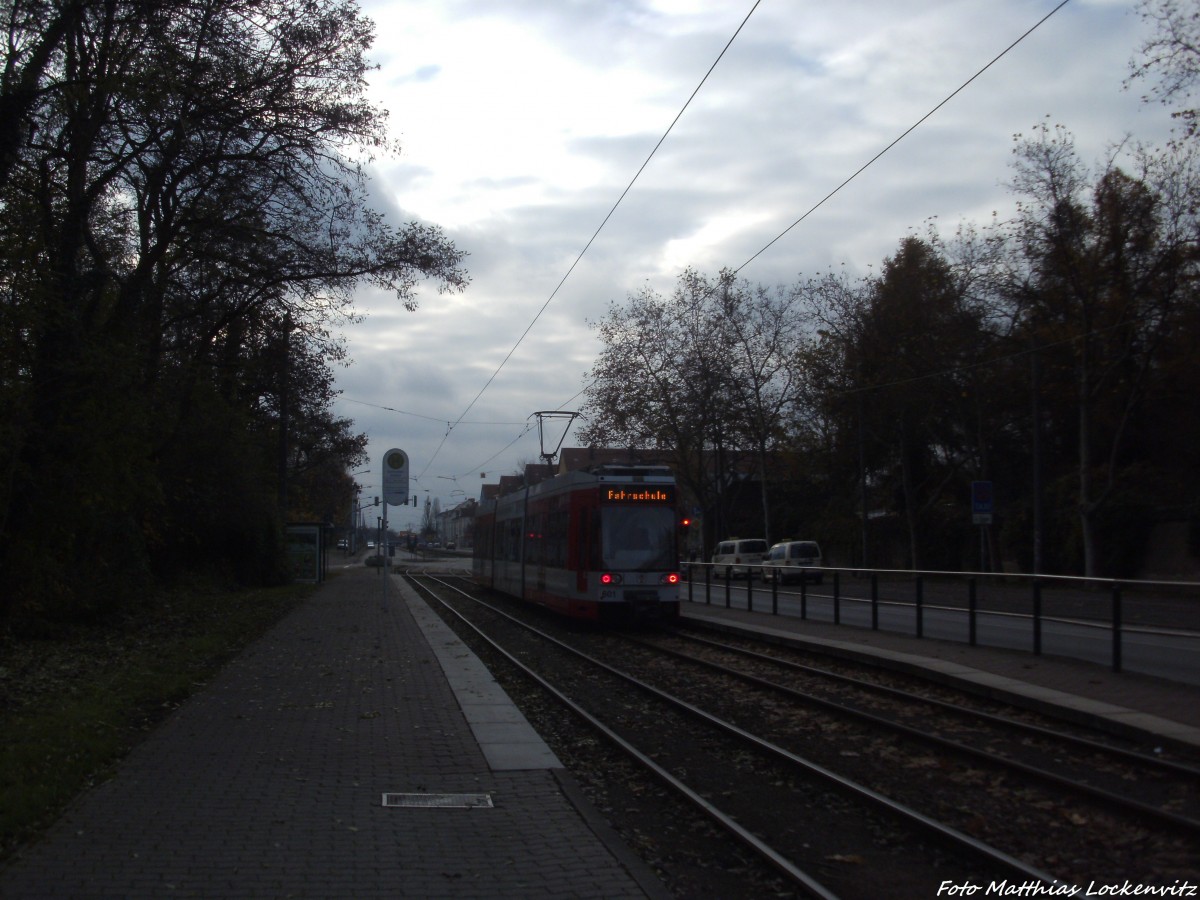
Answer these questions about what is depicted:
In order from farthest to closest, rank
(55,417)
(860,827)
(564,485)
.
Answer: (564,485) < (55,417) < (860,827)

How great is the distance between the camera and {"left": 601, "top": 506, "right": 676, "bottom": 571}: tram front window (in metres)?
20.5

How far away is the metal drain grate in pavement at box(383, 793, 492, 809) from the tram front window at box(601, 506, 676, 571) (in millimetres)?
13066

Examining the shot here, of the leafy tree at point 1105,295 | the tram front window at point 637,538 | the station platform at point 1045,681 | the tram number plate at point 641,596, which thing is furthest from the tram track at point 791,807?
the leafy tree at point 1105,295

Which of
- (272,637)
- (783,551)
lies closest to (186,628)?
(272,637)

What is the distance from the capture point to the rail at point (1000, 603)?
36.5ft

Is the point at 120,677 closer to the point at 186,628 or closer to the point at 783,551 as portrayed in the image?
the point at 186,628

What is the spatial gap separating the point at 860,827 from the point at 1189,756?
10.4 ft

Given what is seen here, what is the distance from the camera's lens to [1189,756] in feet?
26.8

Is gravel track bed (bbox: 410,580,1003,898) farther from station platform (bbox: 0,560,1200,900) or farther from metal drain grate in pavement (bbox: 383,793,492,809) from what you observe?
metal drain grate in pavement (bbox: 383,793,492,809)

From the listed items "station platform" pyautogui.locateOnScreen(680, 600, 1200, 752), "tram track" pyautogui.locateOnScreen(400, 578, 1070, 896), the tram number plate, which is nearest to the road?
"station platform" pyautogui.locateOnScreen(680, 600, 1200, 752)

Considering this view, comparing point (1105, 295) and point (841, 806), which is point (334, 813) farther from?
point (1105, 295)

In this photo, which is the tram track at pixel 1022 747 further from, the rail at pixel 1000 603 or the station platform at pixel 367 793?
the rail at pixel 1000 603

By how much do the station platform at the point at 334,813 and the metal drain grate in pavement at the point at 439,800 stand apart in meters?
0.01

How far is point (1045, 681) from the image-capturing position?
1166cm
